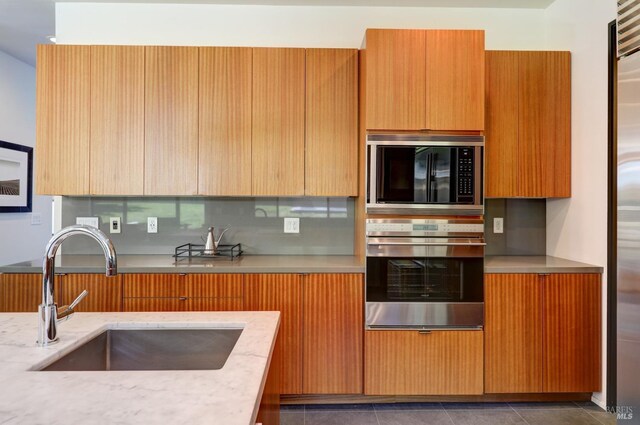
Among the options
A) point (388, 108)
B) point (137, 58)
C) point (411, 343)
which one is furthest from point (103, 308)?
point (388, 108)

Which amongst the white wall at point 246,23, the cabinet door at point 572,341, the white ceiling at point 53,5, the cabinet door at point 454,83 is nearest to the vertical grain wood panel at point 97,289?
the white wall at point 246,23

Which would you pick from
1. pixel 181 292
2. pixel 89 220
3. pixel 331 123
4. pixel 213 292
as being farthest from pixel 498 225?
pixel 89 220

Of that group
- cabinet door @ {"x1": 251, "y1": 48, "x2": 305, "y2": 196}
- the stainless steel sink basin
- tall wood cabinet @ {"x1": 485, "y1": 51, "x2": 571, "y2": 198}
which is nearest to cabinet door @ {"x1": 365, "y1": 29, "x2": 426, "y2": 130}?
cabinet door @ {"x1": 251, "y1": 48, "x2": 305, "y2": 196}

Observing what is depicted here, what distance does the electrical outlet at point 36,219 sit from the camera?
13.9 feet

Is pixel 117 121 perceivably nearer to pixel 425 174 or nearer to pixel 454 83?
pixel 425 174

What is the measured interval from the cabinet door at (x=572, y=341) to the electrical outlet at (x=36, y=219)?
4973 mm

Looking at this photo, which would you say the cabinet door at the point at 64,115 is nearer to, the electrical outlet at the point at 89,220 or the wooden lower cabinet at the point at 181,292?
the electrical outlet at the point at 89,220

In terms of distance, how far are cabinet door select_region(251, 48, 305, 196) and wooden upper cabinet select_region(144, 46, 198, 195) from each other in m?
0.45

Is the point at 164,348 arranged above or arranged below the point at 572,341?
above

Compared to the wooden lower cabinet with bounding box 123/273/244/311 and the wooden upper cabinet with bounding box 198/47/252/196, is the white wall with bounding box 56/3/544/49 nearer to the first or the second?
the wooden upper cabinet with bounding box 198/47/252/196

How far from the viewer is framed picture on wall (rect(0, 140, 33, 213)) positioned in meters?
3.85

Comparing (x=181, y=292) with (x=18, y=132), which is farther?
Answer: (x=18, y=132)

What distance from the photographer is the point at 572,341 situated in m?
2.43

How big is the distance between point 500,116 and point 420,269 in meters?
1.26
